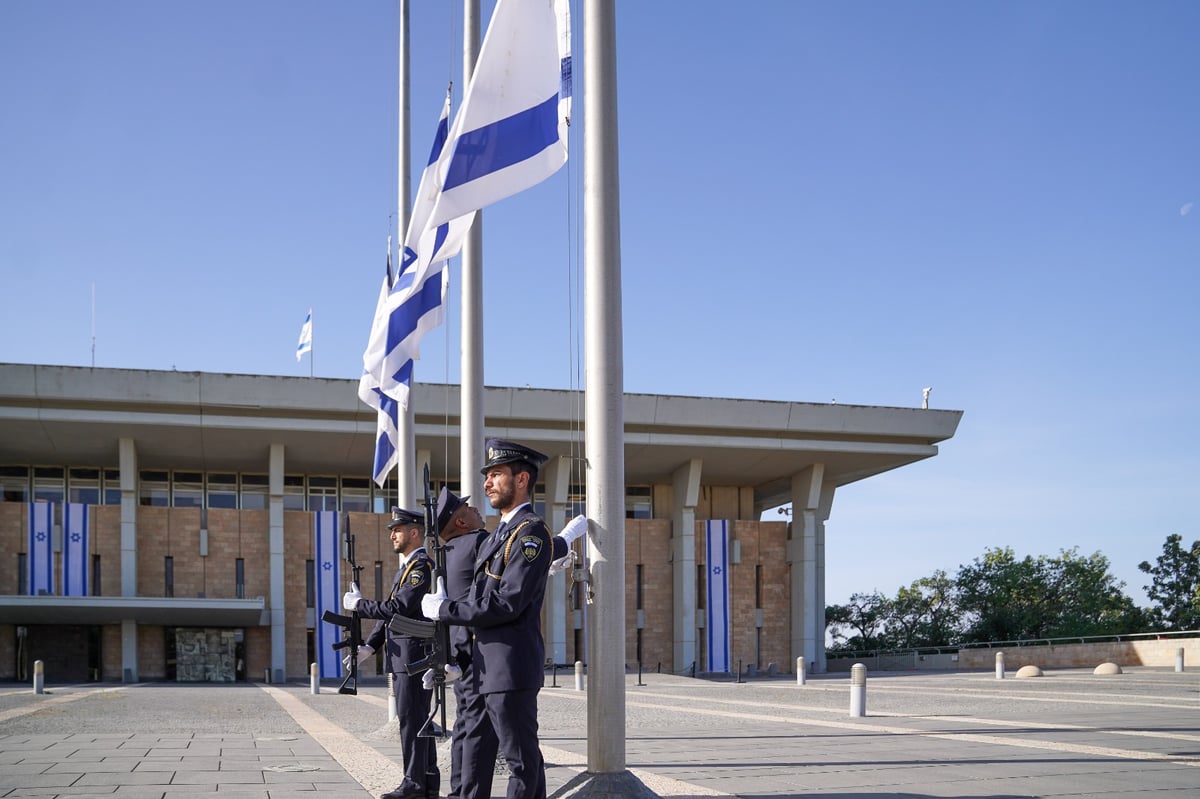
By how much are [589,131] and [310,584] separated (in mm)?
38528

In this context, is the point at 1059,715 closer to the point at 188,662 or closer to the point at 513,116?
the point at 513,116

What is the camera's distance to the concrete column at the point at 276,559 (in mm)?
Answer: 41938

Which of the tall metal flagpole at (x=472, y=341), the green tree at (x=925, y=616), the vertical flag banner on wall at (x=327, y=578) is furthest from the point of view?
the green tree at (x=925, y=616)

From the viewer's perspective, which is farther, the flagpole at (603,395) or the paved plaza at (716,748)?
the paved plaza at (716,748)

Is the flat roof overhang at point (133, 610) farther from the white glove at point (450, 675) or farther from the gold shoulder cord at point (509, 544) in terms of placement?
the gold shoulder cord at point (509, 544)

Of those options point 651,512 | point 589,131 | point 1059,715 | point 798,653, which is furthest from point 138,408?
point 589,131

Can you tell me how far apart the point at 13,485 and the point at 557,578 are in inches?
795

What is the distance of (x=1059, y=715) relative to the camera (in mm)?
16188

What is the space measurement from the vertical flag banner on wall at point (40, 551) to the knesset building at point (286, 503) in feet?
0.66

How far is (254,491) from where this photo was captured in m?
47.2

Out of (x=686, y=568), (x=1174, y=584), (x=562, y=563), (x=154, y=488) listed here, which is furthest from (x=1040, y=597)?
(x=562, y=563)

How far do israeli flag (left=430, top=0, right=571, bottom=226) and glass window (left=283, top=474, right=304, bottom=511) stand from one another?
1601 inches

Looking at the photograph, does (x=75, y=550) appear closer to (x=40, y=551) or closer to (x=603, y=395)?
(x=40, y=551)

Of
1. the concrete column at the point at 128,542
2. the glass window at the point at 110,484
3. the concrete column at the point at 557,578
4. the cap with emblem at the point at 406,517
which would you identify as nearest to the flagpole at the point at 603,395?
the cap with emblem at the point at 406,517
